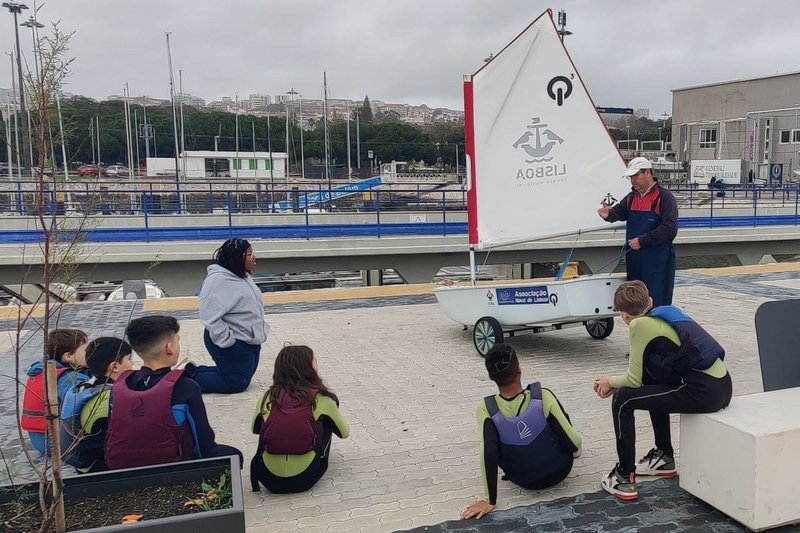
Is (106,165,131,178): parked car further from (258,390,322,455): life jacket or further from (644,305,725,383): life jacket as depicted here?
(644,305,725,383): life jacket

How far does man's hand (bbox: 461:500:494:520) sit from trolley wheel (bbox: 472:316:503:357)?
3337mm

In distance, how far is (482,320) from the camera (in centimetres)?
716

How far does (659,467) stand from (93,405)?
332 cm

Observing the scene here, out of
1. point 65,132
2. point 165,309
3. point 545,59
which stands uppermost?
point 545,59

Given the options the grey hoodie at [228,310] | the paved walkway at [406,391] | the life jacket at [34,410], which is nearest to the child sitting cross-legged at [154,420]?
the paved walkway at [406,391]

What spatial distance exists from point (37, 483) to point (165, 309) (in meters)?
8.03

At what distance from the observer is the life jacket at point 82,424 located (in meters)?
3.86

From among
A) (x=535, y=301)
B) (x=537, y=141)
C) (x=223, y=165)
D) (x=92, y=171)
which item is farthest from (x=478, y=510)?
(x=223, y=165)

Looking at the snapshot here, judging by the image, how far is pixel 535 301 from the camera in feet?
A: 22.0

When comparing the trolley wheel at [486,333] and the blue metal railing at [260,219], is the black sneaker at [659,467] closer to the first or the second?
the trolley wheel at [486,333]

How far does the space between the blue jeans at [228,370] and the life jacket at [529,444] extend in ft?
9.58

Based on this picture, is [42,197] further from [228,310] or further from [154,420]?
[228,310]

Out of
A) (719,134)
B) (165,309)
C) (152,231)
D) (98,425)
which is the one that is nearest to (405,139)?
(719,134)

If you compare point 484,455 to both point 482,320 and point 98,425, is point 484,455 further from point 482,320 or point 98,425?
point 482,320
